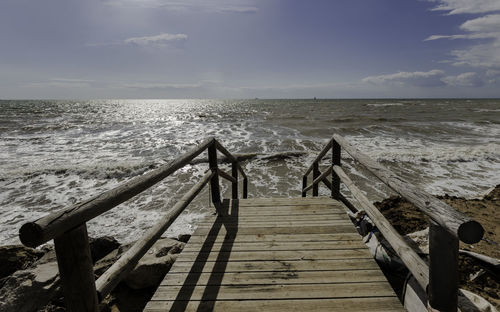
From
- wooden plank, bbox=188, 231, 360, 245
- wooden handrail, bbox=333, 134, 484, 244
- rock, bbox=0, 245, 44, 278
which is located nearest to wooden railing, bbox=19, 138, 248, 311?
wooden plank, bbox=188, 231, 360, 245

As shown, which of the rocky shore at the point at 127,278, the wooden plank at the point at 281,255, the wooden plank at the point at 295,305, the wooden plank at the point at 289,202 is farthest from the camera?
the wooden plank at the point at 289,202

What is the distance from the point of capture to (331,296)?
221 cm

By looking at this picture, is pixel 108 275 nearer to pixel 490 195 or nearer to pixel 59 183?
pixel 490 195

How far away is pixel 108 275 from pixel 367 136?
70.2 ft

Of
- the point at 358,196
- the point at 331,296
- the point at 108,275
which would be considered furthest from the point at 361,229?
the point at 108,275

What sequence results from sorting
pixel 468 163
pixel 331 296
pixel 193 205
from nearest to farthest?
pixel 331 296
pixel 193 205
pixel 468 163

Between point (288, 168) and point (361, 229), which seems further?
point (288, 168)

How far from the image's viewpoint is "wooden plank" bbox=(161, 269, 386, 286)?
241cm

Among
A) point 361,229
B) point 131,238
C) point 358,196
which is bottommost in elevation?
point 131,238

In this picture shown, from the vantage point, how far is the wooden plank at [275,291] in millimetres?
→ 2227

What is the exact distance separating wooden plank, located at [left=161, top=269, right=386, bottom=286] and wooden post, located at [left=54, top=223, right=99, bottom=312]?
117 cm

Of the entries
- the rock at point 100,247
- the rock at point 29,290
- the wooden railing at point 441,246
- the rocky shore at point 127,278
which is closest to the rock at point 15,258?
the rocky shore at point 127,278

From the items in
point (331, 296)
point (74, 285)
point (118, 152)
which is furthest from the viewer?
point (118, 152)

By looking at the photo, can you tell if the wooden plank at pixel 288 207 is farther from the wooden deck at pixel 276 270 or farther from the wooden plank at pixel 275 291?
the wooden plank at pixel 275 291
